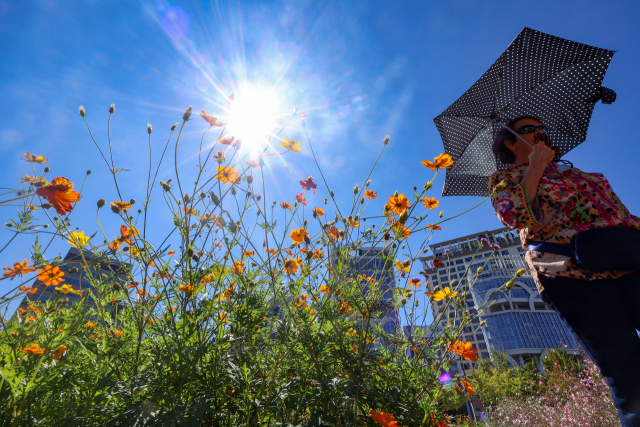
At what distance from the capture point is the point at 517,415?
21.1 feet

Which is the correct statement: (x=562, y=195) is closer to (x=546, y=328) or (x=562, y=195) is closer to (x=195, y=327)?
(x=195, y=327)

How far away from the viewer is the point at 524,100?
6.57 ft

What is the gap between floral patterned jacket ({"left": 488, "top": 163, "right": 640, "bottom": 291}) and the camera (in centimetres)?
94

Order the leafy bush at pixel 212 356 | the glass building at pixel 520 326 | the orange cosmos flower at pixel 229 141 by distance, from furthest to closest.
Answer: the glass building at pixel 520 326 → the orange cosmos flower at pixel 229 141 → the leafy bush at pixel 212 356

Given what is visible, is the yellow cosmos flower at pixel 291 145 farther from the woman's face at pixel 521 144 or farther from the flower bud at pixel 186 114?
the woman's face at pixel 521 144

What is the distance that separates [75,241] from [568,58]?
9.62 feet

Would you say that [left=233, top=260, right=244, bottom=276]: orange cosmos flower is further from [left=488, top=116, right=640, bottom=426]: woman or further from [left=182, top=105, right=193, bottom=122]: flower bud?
[left=488, top=116, right=640, bottom=426]: woman

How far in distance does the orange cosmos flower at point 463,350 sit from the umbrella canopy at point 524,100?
3.86ft

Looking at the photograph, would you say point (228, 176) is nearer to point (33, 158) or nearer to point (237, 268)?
point (237, 268)

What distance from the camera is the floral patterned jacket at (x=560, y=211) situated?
94 centimetres

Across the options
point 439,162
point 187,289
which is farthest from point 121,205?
point 439,162

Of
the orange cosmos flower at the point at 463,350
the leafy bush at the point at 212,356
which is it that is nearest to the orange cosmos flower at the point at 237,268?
the leafy bush at the point at 212,356

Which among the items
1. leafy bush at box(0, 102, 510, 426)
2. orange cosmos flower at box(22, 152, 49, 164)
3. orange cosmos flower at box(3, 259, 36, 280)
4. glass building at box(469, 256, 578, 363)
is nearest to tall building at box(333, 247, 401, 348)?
leafy bush at box(0, 102, 510, 426)

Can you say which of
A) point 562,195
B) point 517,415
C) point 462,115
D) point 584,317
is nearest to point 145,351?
point 584,317
